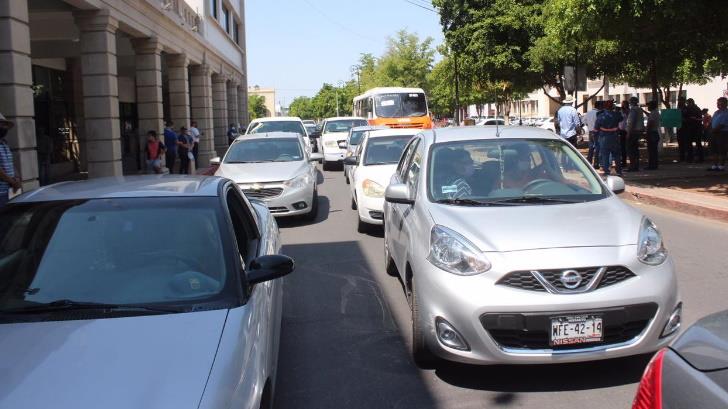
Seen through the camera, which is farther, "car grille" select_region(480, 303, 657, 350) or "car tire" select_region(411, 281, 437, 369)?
"car tire" select_region(411, 281, 437, 369)

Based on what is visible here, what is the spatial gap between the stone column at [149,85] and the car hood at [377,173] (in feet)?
37.1

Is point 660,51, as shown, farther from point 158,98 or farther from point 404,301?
point 404,301

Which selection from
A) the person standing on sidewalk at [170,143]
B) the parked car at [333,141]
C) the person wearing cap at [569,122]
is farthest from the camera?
the parked car at [333,141]

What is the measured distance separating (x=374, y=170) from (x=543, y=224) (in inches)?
245

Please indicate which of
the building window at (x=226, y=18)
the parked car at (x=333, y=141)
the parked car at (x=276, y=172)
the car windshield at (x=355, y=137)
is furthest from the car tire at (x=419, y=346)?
the building window at (x=226, y=18)

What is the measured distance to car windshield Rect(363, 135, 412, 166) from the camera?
37.7 feet

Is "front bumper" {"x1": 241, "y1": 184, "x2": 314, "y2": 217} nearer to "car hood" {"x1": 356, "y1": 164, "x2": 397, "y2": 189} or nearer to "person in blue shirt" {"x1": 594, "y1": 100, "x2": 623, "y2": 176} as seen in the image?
"car hood" {"x1": 356, "y1": 164, "x2": 397, "y2": 189}

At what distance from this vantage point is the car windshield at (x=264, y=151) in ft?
42.0

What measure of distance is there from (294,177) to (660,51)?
14.5m

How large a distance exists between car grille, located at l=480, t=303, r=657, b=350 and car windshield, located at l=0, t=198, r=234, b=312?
5.58ft

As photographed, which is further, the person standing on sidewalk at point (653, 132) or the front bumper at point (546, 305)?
the person standing on sidewalk at point (653, 132)

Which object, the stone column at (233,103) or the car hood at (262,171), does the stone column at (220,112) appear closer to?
the stone column at (233,103)

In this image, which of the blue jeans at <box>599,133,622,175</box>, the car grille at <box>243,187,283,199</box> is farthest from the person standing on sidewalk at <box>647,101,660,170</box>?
the car grille at <box>243,187,283,199</box>

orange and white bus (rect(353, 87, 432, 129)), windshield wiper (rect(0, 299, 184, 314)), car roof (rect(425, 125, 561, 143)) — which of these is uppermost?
orange and white bus (rect(353, 87, 432, 129))
